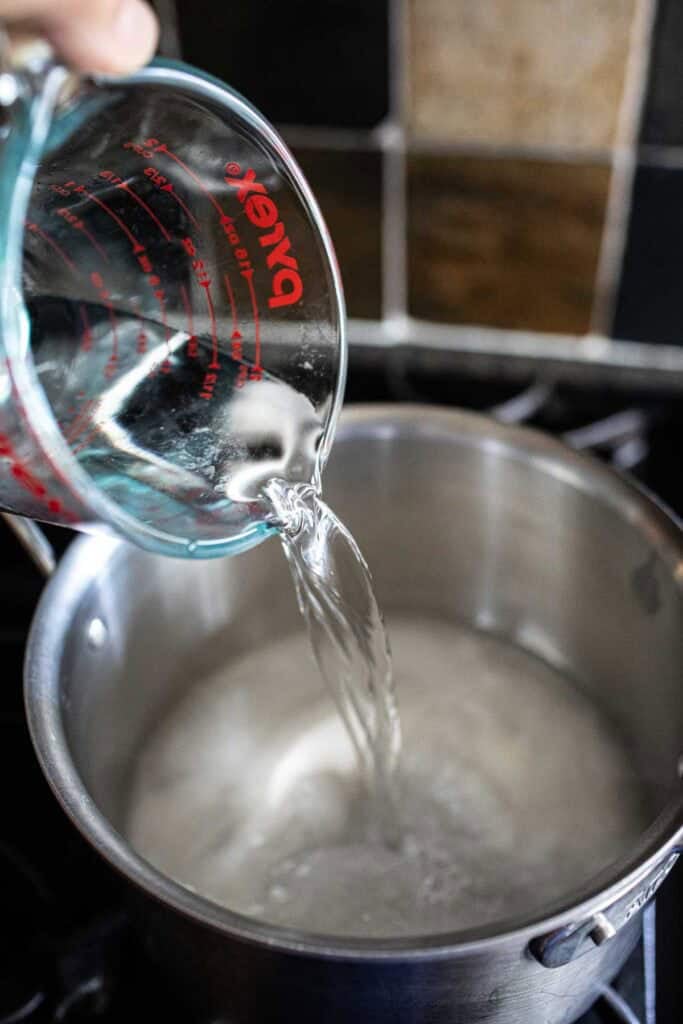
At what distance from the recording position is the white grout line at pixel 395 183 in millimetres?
762

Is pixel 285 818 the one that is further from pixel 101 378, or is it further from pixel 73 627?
pixel 101 378

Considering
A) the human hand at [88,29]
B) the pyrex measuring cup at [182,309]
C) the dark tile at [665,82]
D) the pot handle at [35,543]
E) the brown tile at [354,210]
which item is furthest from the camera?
the brown tile at [354,210]

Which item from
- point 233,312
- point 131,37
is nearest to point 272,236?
point 233,312

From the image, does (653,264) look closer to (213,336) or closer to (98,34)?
(213,336)

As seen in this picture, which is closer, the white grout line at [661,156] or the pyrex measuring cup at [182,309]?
the pyrex measuring cup at [182,309]

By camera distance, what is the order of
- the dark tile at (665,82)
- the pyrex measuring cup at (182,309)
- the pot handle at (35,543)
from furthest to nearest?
the dark tile at (665,82), the pot handle at (35,543), the pyrex measuring cup at (182,309)

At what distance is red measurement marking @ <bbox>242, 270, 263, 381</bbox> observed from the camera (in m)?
0.57

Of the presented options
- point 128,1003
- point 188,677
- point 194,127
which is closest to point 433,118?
point 194,127

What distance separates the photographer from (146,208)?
0.54 meters

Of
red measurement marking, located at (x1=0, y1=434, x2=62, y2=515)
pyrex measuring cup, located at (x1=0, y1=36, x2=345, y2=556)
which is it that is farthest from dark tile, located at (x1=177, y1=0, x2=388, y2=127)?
red measurement marking, located at (x1=0, y1=434, x2=62, y2=515)

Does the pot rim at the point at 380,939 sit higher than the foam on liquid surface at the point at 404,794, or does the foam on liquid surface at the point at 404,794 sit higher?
the pot rim at the point at 380,939

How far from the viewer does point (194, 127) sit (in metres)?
0.52

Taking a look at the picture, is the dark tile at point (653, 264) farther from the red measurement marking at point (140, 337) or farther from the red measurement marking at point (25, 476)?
the red measurement marking at point (25, 476)

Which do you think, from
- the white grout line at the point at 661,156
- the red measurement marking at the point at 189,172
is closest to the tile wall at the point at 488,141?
the white grout line at the point at 661,156
